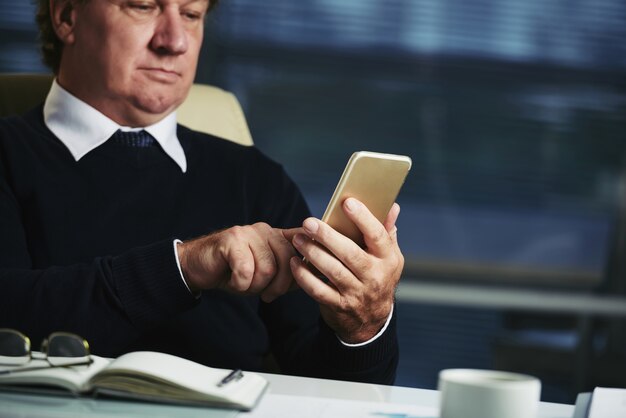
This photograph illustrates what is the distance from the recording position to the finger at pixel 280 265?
120 cm

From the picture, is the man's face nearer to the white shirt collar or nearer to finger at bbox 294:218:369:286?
the white shirt collar

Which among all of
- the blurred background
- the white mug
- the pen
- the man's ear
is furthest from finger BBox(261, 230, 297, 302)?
the blurred background

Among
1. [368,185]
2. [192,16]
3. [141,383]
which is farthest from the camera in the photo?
[192,16]

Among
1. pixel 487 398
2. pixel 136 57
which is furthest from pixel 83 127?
pixel 487 398

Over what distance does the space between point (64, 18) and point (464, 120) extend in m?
2.12

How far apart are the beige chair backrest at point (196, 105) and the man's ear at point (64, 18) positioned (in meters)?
0.14

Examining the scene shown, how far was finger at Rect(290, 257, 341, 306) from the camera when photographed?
116 cm

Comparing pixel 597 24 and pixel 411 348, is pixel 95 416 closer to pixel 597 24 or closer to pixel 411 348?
pixel 411 348

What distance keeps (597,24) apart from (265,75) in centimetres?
128

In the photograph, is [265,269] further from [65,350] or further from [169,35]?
[169,35]

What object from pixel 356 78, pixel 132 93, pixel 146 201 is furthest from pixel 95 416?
pixel 356 78

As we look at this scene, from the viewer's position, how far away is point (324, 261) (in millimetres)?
1136

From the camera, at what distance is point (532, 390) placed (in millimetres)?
805

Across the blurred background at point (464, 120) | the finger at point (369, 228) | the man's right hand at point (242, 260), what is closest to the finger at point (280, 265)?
the man's right hand at point (242, 260)
